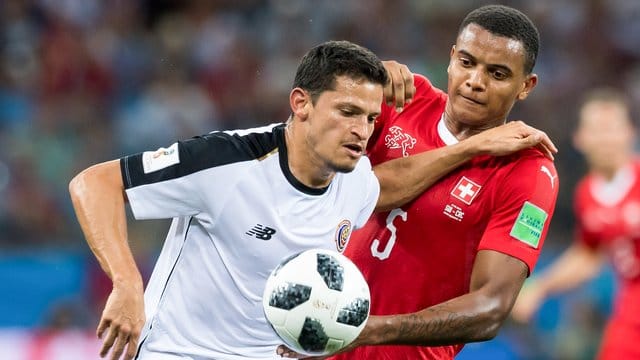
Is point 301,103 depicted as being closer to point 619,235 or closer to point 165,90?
point 619,235

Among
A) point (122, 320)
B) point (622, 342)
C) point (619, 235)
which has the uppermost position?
point (122, 320)

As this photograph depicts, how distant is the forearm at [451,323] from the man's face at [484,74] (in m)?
0.84

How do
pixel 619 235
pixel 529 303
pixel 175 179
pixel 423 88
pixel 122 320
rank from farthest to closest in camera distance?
pixel 619 235 < pixel 529 303 < pixel 423 88 < pixel 175 179 < pixel 122 320

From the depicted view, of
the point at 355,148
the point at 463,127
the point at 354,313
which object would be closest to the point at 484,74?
the point at 463,127

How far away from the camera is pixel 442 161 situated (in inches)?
182

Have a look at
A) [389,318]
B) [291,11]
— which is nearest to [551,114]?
[291,11]

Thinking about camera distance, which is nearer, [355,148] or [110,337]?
[110,337]

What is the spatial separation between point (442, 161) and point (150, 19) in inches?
303

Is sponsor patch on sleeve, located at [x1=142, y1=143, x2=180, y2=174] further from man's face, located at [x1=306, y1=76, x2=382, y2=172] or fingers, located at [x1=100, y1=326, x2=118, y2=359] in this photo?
fingers, located at [x1=100, y1=326, x2=118, y2=359]

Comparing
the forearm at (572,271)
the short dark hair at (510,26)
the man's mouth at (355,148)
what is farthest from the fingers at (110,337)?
the forearm at (572,271)

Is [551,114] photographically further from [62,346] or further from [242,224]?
Result: [242,224]

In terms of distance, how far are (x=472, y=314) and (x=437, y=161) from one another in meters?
0.73

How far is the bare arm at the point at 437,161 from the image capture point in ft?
14.8

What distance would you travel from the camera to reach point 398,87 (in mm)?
4672
